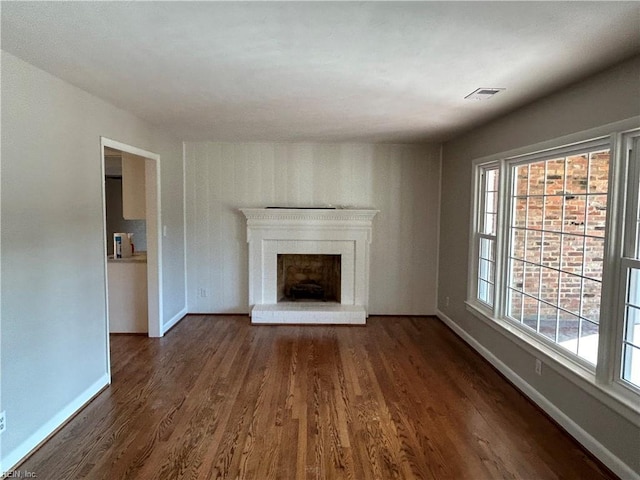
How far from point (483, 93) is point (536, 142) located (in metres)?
0.61

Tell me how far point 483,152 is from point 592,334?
206 cm

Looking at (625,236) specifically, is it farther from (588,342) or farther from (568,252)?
(588,342)

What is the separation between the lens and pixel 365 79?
2541 millimetres

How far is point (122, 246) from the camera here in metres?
4.77

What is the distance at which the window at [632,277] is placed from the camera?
2.16m

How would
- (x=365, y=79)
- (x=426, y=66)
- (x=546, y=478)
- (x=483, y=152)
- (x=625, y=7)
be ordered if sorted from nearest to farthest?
1. (x=625, y=7)
2. (x=546, y=478)
3. (x=426, y=66)
4. (x=365, y=79)
5. (x=483, y=152)

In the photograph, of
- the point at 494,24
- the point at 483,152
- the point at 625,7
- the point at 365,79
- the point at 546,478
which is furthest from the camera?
the point at 483,152

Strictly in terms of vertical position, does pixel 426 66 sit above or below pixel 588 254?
above

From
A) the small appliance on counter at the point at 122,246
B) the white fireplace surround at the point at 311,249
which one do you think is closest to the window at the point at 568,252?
the white fireplace surround at the point at 311,249

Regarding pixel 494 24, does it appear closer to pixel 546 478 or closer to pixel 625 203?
pixel 625 203

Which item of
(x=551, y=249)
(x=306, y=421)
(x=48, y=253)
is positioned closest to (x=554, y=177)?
(x=551, y=249)

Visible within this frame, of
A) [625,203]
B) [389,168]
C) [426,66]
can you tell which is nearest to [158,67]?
[426,66]

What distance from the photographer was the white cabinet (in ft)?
15.0

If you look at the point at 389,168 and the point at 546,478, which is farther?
the point at 389,168
